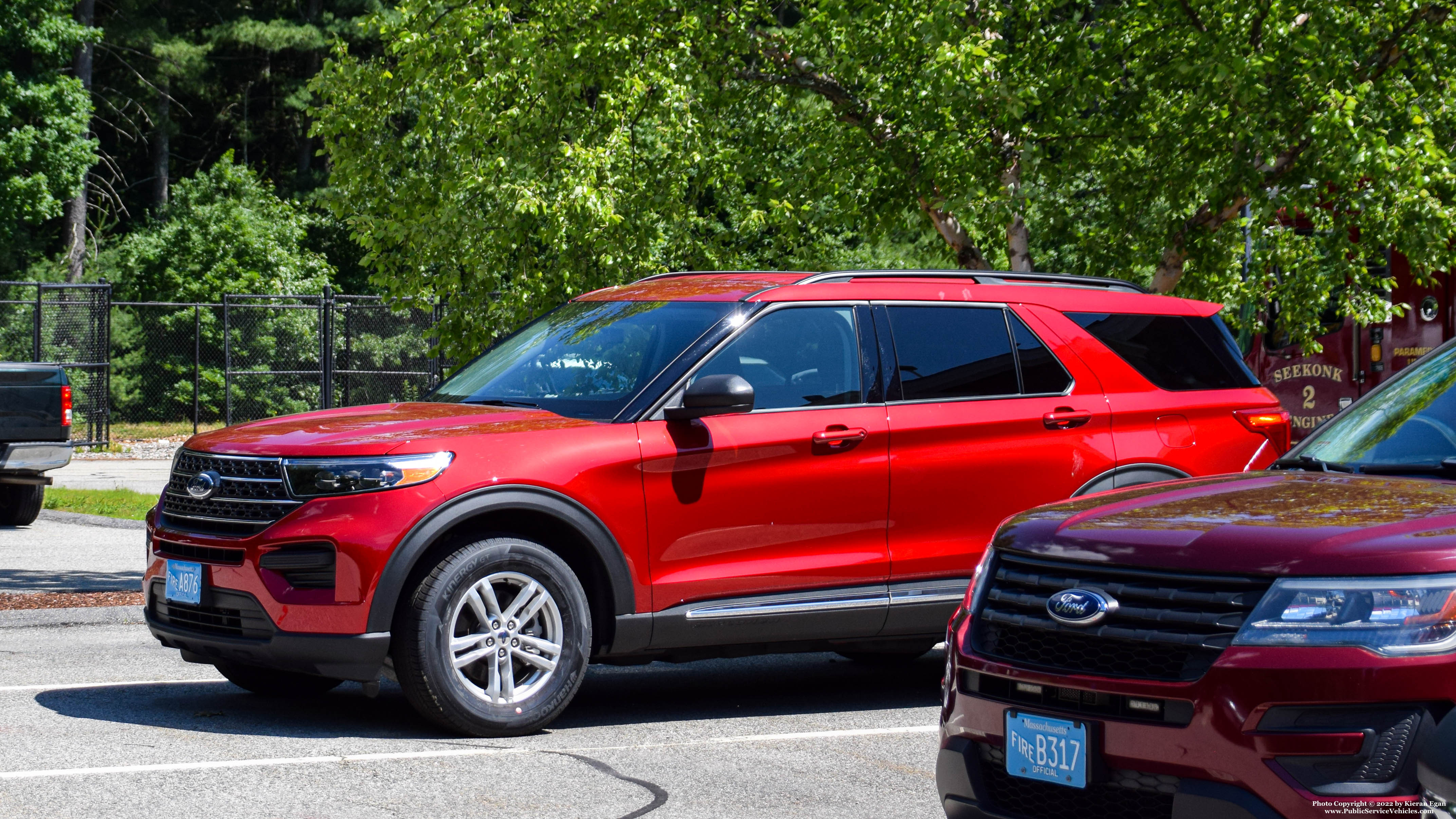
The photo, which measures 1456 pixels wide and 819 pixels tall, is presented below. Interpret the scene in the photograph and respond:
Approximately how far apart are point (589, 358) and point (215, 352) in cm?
2798

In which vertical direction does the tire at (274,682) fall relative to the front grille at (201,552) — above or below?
below

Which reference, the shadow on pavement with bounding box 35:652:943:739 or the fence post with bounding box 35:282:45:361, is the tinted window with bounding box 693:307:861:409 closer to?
the shadow on pavement with bounding box 35:652:943:739

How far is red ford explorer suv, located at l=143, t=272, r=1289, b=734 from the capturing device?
245 inches

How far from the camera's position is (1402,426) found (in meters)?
4.88

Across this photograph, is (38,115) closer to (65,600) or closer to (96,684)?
(65,600)

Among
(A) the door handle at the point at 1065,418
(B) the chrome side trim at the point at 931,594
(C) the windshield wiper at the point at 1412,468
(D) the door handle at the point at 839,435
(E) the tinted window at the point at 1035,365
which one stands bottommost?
(B) the chrome side trim at the point at 931,594

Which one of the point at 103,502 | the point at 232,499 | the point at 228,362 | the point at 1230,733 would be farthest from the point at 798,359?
the point at 228,362

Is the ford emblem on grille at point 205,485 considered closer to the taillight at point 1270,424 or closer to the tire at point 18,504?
the taillight at point 1270,424

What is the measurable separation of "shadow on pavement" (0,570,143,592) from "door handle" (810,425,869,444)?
5.87 metres

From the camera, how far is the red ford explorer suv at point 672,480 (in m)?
6.21

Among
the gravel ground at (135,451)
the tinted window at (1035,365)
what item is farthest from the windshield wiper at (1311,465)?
the gravel ground at (135,451)

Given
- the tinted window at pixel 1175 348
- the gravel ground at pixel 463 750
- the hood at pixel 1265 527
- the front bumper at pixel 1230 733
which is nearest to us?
the front bumper at pixel 1230 733

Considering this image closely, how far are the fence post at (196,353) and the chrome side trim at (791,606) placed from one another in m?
23.2

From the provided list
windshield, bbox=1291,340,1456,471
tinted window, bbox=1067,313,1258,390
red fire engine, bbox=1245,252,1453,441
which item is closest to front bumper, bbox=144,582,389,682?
windshield, bbox=1291,340,1456,471
